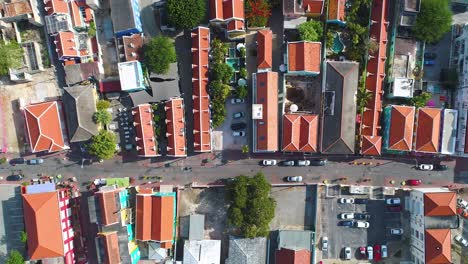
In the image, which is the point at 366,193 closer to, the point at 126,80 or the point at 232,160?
the point at 232,160

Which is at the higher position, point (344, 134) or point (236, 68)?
point (236, 68)

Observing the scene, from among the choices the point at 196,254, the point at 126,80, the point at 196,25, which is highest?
the point at 196,25

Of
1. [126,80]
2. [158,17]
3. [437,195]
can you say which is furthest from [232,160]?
[437,195]

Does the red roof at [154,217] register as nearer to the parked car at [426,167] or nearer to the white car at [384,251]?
the white car at [384,251]

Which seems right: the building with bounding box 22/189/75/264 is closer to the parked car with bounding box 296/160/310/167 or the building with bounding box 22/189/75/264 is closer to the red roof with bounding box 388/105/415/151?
the parked car with bounding box 296/160/310/167

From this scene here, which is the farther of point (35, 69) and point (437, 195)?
point (35, 69)
